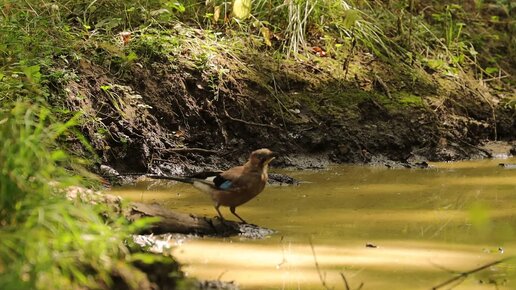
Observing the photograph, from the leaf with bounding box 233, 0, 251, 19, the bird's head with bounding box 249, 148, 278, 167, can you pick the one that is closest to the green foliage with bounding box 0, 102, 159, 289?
the bird's head with bounding box 249, 148, 278, 167

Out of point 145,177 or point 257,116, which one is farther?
point 257,116

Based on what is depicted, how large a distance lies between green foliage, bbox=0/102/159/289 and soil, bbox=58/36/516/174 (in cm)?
443

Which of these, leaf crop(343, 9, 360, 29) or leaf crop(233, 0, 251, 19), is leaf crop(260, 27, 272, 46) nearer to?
leaf crop(233, 0, 251, 19)

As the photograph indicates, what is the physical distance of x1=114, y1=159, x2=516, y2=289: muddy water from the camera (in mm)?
4883

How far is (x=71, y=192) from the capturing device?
16.3ft

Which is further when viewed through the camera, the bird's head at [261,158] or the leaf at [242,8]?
the leaf at [242,8]

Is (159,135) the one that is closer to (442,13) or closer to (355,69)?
(355,69)

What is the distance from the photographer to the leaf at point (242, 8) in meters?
9.83

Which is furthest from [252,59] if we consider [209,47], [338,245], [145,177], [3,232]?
[3,232]

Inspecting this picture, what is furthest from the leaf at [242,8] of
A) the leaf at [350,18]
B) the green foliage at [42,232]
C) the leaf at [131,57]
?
the green foliage at [42,232]

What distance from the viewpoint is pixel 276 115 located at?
31.8 ft

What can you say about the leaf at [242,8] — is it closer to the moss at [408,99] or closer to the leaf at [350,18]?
the leaf at [350,18]

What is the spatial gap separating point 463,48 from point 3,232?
31.2 feet

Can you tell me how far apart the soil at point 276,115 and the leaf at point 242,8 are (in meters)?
0.51
